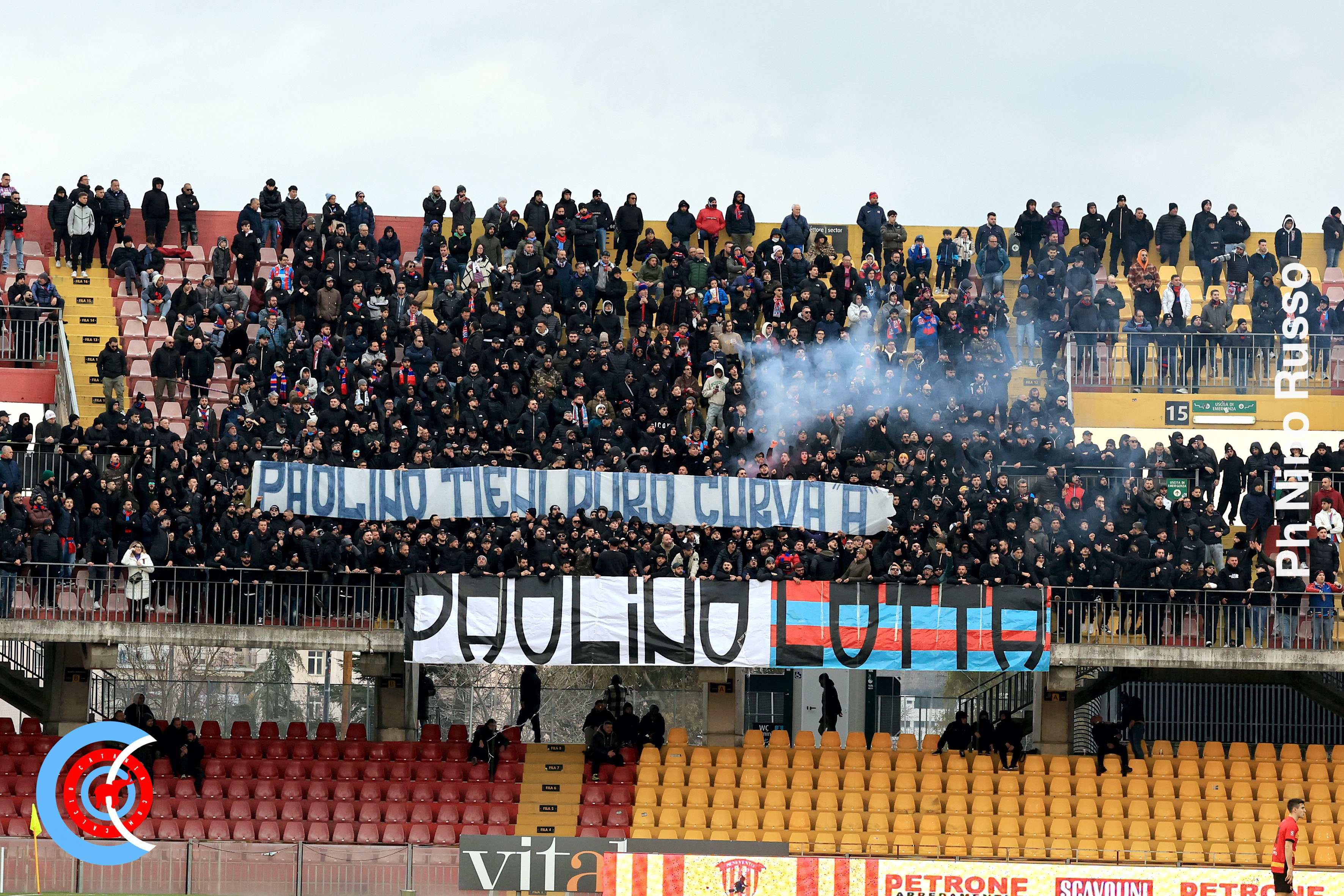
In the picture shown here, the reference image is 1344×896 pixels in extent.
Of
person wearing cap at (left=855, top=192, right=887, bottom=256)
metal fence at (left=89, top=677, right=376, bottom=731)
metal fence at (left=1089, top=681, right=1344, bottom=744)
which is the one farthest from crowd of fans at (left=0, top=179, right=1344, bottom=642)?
metal fence at (left=1089, top=681, right=1344, bottom=744)

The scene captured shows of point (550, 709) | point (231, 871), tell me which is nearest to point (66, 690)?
point (231, 871)

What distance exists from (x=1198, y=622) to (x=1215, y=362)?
8009 mm

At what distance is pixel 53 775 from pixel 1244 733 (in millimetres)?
21133

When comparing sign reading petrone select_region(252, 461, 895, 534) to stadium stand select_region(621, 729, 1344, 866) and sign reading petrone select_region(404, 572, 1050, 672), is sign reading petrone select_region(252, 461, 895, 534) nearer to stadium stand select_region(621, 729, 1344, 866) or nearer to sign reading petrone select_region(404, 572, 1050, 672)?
sign reading petrone select_region(404, 572, 1050, 672)

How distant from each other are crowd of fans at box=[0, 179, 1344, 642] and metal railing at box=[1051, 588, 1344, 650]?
1.18ft

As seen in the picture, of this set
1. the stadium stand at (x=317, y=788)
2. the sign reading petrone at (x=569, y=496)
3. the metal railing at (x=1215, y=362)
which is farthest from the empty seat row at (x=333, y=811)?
the metal railing at (x=1215, y=362)

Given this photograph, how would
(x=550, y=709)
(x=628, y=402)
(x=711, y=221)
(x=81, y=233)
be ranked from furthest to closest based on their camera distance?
(x=711, y=221), (x=81, y=233), (x=550, y=709), (x=628, y=402)

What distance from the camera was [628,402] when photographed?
3356 cm

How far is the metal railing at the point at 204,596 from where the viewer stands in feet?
95.9

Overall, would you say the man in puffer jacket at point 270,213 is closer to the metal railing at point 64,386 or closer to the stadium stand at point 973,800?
the metal railing at point 64,386

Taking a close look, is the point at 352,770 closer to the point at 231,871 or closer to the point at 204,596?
the point at 204,596

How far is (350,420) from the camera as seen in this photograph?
106 ft

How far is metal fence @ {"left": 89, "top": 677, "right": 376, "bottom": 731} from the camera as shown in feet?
111

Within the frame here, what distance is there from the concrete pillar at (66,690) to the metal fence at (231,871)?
19.1ft
